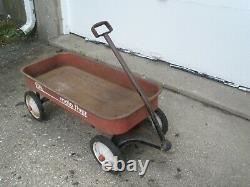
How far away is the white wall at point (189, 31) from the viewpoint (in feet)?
10.3

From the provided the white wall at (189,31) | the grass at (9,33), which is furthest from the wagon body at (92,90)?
the grass at (9,33)

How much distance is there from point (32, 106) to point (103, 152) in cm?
94

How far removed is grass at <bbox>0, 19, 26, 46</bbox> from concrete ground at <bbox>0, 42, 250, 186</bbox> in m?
1.61

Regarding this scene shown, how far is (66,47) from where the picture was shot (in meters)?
4.33

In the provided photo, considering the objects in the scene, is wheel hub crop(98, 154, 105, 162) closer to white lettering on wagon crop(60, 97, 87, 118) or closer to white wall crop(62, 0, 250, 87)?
white lettering on wagon crop(60, 97, 87, 118)

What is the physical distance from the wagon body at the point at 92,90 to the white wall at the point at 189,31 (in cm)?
95

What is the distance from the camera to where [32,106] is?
10.00 feet

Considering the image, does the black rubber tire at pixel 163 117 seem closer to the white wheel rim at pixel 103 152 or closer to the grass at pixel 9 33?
the white wheel rim at pixel 103 152

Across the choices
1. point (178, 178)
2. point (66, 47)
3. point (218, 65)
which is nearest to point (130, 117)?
point (178, 178)

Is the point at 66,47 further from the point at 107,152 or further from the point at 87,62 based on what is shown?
the point at 107,152

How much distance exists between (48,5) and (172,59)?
188cm

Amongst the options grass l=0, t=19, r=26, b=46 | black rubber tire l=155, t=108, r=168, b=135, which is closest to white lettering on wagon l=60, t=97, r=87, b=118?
black rubber tire l=155, t=108, r=168, b=135

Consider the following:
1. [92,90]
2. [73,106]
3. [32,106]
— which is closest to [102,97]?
[92,90]

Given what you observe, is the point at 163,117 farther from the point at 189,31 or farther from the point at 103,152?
the point at 189,31
